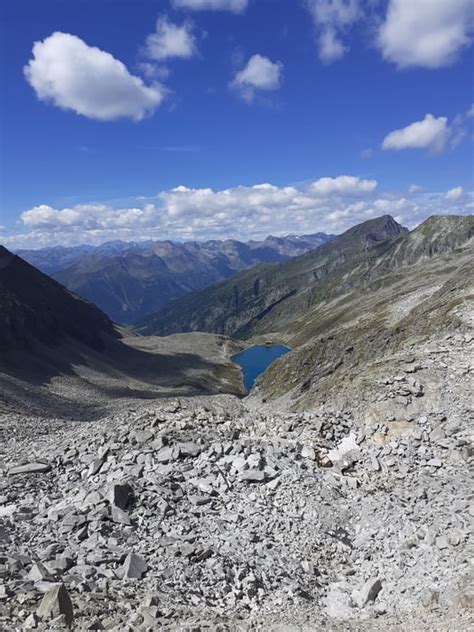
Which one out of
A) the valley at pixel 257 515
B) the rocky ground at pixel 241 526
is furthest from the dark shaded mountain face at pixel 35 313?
the rocky ground at pixel 241 526

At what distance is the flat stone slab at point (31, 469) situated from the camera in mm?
23625

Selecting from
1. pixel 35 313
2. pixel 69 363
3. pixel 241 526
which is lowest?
pixel 69 363

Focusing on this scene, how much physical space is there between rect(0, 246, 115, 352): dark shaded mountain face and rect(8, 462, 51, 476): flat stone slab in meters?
95.1

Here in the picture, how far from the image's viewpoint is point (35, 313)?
13762 centimetres

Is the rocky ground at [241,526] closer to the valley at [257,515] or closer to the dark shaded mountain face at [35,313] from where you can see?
the valley at [257,515]

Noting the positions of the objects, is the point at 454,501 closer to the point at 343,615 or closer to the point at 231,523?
the point at 343,615

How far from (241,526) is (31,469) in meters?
11.3

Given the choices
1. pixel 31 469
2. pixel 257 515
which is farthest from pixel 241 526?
pixel 31 469

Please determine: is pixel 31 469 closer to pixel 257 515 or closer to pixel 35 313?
pixel 257 515

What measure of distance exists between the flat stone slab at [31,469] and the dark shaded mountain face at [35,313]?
312 ft

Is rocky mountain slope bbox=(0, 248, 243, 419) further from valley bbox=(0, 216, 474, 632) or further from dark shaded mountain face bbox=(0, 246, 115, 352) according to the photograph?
valley bbox=(0, 216, 474, 632)

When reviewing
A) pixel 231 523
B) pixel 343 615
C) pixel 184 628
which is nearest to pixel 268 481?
pixel 231 523

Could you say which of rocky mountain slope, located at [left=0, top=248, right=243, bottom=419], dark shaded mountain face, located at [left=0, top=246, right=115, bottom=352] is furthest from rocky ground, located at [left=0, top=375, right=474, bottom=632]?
dark shaded mountain face, located at [left=0, top=246, right=115, bottom=352]

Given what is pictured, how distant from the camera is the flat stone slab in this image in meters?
23.6
